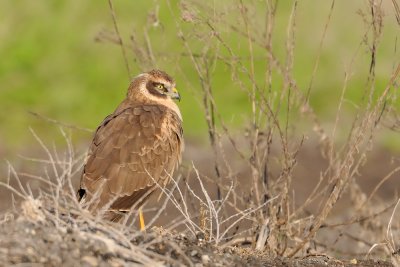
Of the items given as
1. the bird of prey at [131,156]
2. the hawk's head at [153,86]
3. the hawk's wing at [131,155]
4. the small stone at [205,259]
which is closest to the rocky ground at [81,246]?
the small stone at [205,259]

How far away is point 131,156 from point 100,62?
428 inches

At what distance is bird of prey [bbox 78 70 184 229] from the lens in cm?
784

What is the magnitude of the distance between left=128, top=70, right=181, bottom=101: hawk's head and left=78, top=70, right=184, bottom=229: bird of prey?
0.96ft

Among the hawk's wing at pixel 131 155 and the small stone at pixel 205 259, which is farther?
the hawk's wing at pixel 131 155

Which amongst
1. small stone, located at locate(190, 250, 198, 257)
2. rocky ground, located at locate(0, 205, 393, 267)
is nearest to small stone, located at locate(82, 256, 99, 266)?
rocky ground, located at locate(0, 205, 393, 267)

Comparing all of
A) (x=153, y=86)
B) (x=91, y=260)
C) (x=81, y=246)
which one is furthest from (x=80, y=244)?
(x=153, y=86)

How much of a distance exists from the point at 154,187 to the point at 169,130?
0.52 meters

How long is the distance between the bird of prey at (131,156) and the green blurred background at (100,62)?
7495 millimetres

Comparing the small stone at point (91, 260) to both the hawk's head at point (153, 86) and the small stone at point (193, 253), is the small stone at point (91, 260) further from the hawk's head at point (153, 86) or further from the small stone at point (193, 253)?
the hawk's head at point (153, 86)

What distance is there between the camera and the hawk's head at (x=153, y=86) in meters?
8.91

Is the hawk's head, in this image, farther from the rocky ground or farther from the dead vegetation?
the rocky ground

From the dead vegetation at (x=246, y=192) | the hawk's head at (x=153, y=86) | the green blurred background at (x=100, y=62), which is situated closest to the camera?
the dead vegetation at (x=246, y=192)

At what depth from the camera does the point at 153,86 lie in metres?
8.91

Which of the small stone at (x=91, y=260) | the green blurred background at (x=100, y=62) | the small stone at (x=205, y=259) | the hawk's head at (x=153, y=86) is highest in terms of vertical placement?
the hawk's head at (x=153, y=86)
